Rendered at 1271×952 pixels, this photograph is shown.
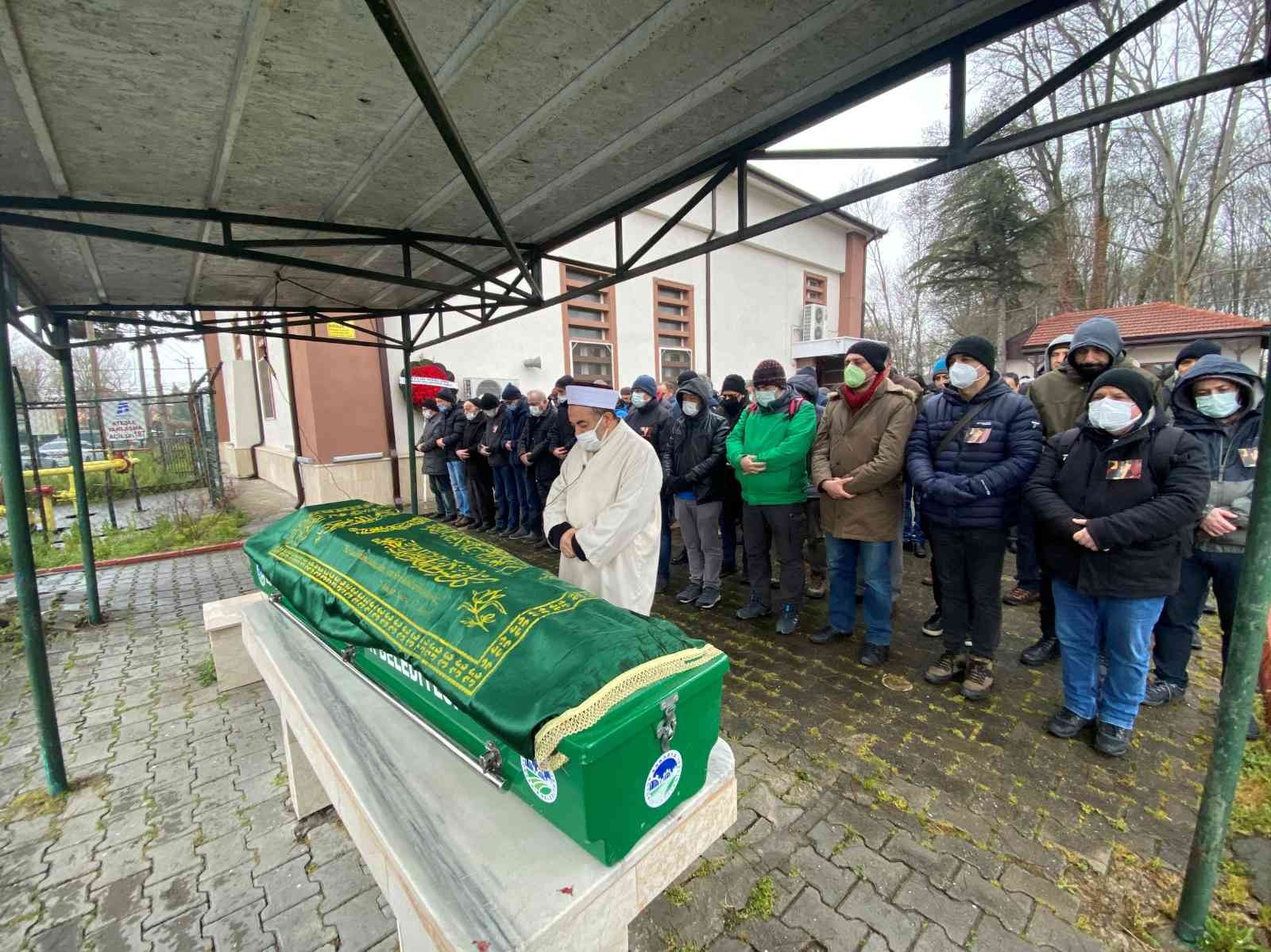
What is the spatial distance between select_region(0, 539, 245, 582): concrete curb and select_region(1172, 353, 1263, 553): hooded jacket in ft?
29.9

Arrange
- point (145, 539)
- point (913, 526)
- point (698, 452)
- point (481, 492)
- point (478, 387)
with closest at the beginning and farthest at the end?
point (698, 452)
point (913, 526)
point (145, 539)
point (481, 492)
point (478, 387)

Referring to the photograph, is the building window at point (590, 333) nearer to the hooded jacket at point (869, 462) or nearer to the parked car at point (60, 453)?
the hooded jacket at point (869, 462)

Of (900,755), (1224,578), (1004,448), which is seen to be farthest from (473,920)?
(1224,578)

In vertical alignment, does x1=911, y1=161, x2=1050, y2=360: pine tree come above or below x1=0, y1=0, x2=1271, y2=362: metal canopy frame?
above

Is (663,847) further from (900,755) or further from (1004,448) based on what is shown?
(1004,448)

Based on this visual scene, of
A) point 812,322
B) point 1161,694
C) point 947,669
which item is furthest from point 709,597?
point 812,322

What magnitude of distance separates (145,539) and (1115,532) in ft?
32.5

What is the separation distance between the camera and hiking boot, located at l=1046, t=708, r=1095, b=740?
8.83 ft

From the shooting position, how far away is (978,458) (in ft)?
9.68

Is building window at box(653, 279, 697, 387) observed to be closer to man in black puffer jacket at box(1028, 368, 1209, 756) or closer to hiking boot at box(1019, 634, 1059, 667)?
hiking boot at box(1019, 634, 1059, 667)

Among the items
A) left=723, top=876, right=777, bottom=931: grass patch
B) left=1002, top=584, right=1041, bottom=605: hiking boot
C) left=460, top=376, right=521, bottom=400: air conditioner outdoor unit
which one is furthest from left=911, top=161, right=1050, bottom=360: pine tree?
left=723, top=876, right=777, bottom=931: grass patch

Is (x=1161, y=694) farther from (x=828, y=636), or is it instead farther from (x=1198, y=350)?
(x=1198, y=350)

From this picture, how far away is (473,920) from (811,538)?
14.3ft

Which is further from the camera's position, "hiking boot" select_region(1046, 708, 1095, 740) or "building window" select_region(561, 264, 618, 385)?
"building window" select_region(561, 264, 618, 385)
